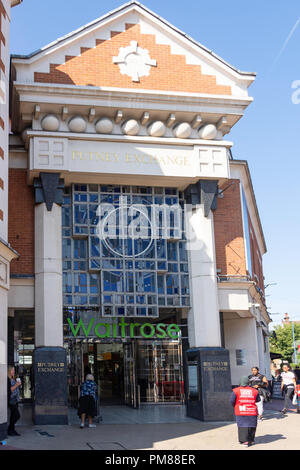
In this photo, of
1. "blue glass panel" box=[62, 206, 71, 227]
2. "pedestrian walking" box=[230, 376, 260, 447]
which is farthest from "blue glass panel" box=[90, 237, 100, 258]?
"pedestrian walking" box=[230, 376, 260, 447]

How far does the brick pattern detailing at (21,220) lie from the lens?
1867 cm

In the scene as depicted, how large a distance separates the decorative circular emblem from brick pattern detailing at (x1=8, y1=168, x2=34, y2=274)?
4.75 meters

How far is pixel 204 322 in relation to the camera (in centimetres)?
1936

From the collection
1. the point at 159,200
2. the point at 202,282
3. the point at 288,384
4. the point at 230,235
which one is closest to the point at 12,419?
the point at 202,282

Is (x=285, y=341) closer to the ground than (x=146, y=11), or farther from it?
closer to the ground

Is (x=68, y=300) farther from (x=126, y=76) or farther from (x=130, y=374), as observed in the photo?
(x=126, y=76)

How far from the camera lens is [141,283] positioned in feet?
63.8

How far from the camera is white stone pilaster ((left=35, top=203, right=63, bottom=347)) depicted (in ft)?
58.9

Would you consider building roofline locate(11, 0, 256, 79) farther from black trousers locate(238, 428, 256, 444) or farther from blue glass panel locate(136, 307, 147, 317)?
black trousers locate(238, 428, 256, 444)

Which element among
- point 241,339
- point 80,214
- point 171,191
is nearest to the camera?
point 80,214

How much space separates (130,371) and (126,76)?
395 inches

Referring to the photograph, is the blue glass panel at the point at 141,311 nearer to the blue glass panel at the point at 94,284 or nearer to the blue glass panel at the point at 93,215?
the blue glass panel at the point at 94,284

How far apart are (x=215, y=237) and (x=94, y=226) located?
4413mm

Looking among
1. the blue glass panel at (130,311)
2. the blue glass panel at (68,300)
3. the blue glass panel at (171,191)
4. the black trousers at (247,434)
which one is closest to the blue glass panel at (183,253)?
the blue glass panel at (171,191)
